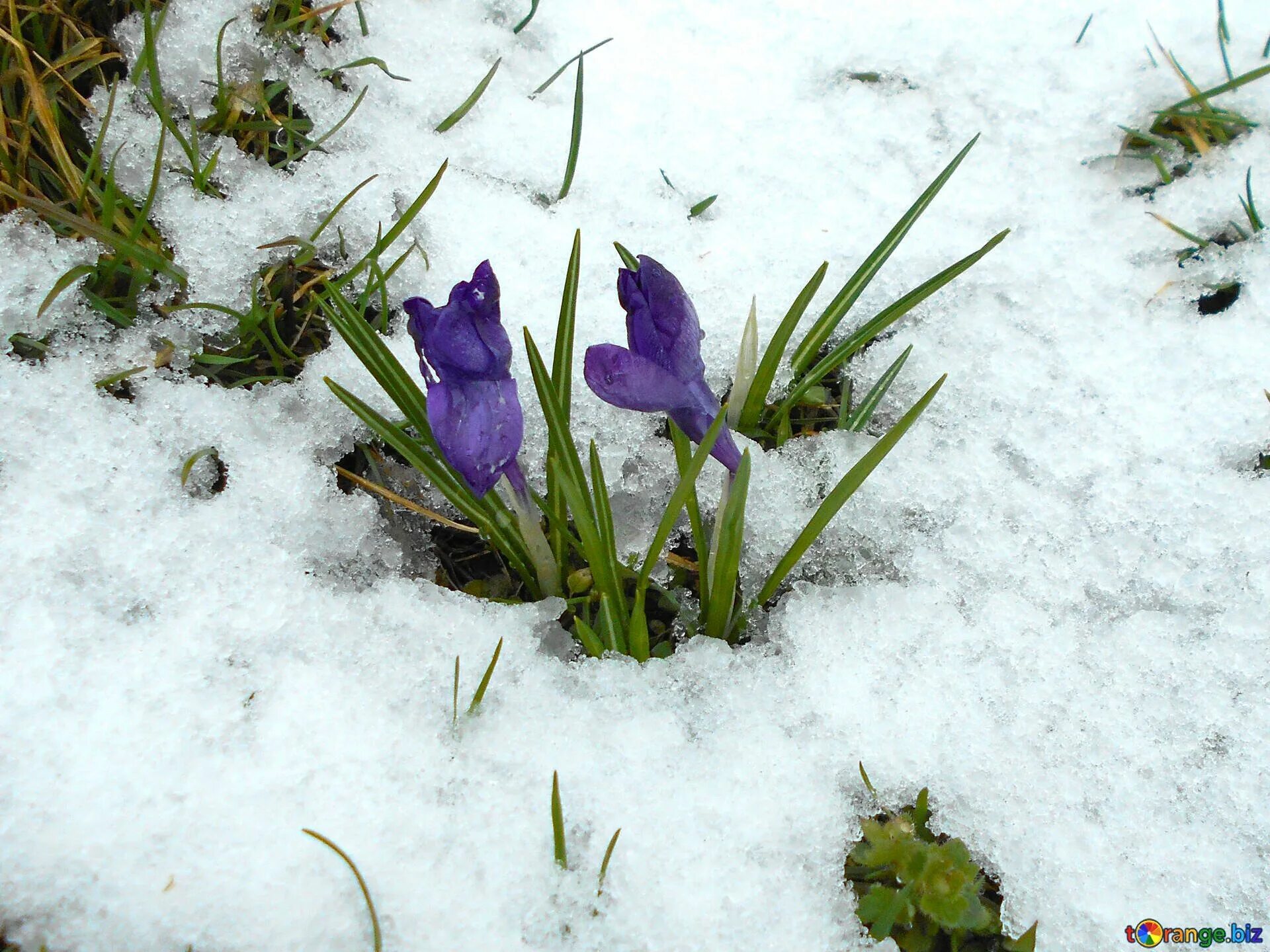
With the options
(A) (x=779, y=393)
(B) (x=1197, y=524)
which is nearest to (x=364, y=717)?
(A) (x=779, y=393)

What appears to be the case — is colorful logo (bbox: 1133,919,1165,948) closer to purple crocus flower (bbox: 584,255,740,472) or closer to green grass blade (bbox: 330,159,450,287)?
purple crocus flower (bbox: 584,255,740,472)

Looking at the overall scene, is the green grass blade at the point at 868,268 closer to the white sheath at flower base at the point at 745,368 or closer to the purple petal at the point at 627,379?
the white sheath at flower base at the point at 745,368

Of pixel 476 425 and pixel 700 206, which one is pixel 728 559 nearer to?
pixel 476 425

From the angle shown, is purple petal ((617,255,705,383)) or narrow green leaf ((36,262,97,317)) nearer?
purple petal ((617,255,705,383))

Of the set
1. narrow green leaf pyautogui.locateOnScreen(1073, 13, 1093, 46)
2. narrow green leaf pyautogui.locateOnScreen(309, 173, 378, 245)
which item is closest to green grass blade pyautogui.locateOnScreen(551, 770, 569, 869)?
narrow green leaf pyautogui.locateOnScreen(309, 173, 378, 245)

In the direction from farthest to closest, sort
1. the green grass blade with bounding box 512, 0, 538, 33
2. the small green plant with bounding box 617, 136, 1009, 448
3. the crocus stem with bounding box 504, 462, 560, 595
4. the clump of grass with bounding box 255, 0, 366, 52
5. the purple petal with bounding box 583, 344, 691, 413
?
the green grass blade with bounding box 512, 0, 538, 33
the clump of grass with bounding box 255, 0, 366, 52
the small green plant with bounding box 617, 136, 1009, 448
the crocus stem with bounding box 504, 462, 560, 595
the purple petal with bounding box 583, 344, 691, 413
